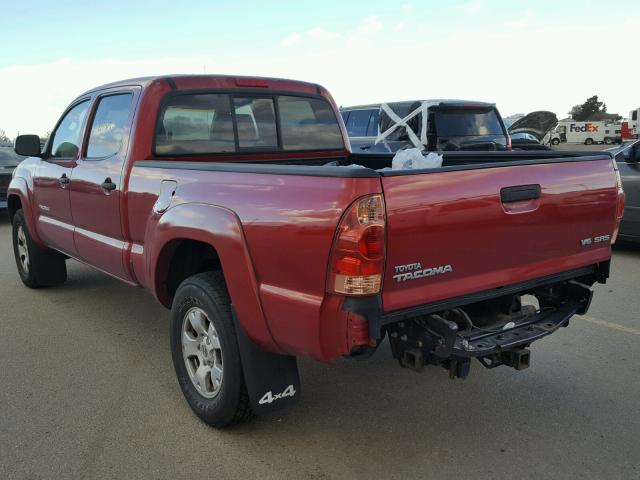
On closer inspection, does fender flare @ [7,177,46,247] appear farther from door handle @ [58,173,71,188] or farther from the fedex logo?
the fedex logo

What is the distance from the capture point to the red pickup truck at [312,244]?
2484 millimetres

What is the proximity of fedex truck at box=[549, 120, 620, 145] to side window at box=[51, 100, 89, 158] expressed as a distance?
51.1 metres

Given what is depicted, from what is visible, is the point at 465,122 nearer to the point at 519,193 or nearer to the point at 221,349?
the point at 519,193

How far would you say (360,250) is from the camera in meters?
2.40

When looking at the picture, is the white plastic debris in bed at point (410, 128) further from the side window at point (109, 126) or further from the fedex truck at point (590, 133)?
the fedex truck at point (590, 133)

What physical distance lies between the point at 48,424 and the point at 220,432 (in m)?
0.99

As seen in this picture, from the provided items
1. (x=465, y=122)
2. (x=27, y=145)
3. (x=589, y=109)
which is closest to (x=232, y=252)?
(x=27, y=145)

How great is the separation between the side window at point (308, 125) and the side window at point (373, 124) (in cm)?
694

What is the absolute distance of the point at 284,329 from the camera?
2.70m

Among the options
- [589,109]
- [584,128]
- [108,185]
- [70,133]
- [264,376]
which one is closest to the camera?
[264,376]

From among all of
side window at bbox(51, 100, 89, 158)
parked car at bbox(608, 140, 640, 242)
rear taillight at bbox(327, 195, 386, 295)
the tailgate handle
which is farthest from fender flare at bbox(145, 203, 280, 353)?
parked car at bbox(608, 140, 640, 242)

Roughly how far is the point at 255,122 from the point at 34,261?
3.01 m

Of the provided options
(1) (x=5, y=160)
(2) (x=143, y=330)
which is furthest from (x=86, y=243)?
(1) (x=5, y=160)

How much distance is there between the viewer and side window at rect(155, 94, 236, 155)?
4035 millimetres
